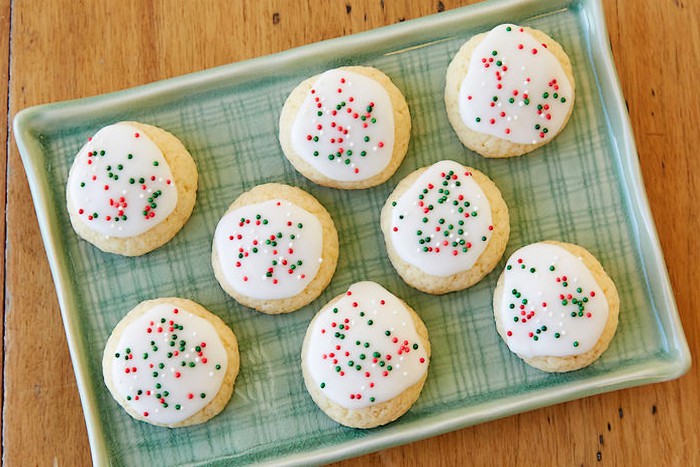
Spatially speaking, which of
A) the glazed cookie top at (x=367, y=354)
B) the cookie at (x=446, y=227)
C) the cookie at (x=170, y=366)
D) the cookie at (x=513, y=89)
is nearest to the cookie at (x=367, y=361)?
the glazed cookie top at (x=367, y=354)

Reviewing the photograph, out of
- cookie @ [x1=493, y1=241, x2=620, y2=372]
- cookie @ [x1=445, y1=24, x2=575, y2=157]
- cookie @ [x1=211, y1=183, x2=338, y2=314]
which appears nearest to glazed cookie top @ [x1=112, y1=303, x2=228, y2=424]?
cookie @ [x1=211, y1=183, x2=338, y2=314]

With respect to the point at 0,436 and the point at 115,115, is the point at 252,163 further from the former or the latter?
the point at 0,436

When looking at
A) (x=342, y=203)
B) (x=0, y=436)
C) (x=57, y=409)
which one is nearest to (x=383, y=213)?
(x=342, y=203)

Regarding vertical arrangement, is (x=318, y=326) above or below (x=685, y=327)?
above

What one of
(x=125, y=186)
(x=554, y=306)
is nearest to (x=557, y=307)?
(x=554, y=306)

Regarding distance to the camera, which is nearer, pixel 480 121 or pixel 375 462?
pixel 480 121

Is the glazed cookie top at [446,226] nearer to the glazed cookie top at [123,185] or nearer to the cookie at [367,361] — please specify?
the cookie at [367,361]

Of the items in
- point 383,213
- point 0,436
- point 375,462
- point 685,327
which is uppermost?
point 383,213
